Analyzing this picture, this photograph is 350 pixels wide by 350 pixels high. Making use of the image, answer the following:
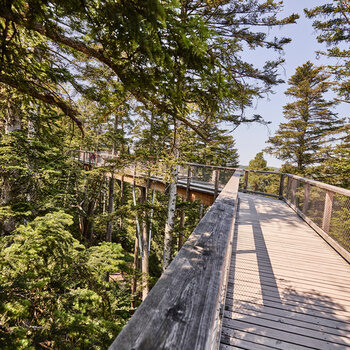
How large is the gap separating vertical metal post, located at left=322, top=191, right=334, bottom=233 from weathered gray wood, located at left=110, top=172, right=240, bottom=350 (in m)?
4.68

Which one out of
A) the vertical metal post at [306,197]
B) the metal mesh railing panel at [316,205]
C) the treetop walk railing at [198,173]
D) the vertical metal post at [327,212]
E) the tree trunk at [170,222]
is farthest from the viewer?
the tree trunk at [170,222]

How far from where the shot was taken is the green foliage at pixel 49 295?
101 inches

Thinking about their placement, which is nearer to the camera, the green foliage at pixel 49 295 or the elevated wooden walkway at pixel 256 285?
the elevated wooden walkway at pixel 256 285

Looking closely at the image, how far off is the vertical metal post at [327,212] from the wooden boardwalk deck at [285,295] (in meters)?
0.36

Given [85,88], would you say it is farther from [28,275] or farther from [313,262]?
[313,262]

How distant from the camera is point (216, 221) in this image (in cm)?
170

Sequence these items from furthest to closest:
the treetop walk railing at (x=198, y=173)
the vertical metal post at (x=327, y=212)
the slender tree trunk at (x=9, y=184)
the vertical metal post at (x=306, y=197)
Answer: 1. the treetop walk railing at (x=198, y=173)
2. the vertical metal post at (x=306, y=197)
3. the slender tree trunk at (x=9, y=184)
4. the vertical metal post at (x=327, y=212)

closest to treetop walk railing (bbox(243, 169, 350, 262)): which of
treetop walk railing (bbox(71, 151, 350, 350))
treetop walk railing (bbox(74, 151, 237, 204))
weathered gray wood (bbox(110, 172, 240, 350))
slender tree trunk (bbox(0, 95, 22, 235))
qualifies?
treetop walk railing (bbox(74, 151, 237, 204))

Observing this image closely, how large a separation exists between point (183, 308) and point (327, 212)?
212 inches

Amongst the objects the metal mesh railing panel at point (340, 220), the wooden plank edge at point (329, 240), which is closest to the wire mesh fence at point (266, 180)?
the wooden plank edge at point (329, 240)

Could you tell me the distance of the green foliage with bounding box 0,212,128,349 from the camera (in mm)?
2568

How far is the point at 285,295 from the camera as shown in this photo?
2756mm

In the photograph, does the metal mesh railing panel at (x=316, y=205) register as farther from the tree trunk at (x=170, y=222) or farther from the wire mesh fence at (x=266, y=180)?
the tree trunk at (x=170, y=222)

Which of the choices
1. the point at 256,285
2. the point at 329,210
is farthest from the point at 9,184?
the point at 329,210
